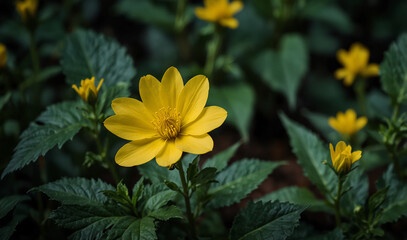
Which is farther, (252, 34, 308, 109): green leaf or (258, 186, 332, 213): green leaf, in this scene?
(252, 34, 308, 109): green leaf

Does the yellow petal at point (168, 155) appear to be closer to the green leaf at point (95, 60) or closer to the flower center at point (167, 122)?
the flower center at point (167, 122)

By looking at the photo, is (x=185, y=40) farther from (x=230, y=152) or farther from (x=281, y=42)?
(x=230, y=152)

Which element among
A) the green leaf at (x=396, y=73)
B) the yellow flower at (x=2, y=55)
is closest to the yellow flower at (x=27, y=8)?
the yellow flower at (x=2, y=55)

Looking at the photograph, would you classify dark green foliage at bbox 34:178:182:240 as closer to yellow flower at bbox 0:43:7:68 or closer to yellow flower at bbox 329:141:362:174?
yellow flower at bbox 329:141:362:174

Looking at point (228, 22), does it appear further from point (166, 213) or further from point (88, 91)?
point (166, 213)

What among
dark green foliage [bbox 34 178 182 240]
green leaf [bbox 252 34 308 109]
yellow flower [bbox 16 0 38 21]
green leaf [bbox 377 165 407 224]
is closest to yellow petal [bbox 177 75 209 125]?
dark green foliage [bbox 34 178 182 240]

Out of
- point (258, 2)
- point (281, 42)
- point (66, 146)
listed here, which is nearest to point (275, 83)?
point (281, 42)

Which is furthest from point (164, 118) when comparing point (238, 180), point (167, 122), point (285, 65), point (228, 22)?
point (285, 65)
